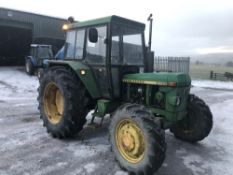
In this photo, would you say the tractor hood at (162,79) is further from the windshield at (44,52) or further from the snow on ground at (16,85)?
the windshield at (44,52)

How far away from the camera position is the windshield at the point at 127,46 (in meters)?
5.18

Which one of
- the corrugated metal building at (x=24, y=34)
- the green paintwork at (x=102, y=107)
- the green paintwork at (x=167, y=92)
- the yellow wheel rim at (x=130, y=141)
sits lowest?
the yellow wheel rim at (x=130, y=141)

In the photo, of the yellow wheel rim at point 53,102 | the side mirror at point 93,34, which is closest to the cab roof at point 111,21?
the side mirror at point 93,34

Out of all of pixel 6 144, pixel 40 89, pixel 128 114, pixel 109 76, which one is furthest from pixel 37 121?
pixel 128 114

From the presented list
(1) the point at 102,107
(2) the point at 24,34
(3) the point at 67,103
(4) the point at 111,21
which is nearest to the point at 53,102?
(3) the point at 67,103

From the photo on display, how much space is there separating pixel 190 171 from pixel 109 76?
6.77ft

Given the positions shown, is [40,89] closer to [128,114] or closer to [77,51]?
[77,51]

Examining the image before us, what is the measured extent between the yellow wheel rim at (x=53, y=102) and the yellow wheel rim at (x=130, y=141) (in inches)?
77.5

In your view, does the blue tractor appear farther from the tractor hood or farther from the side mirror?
the tractor hood

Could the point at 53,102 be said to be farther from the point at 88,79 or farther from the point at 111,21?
the point at 111,21

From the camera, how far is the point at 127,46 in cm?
539

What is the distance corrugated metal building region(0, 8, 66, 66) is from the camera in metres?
20.6

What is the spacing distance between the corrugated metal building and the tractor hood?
54.0 ft

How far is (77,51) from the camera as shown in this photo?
227 inches
